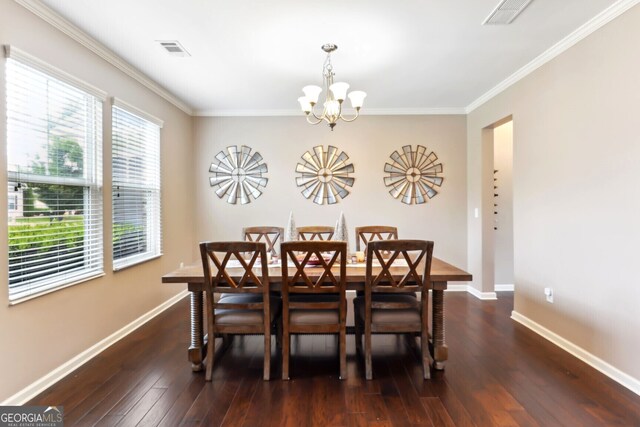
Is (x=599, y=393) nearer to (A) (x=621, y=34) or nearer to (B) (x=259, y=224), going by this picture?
(A) (x=621, y=34)

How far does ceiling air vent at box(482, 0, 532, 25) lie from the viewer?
224 cm

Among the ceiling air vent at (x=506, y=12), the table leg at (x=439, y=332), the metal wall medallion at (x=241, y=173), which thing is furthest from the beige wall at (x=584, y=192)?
the metal wall medallion at (x=241, y=173)

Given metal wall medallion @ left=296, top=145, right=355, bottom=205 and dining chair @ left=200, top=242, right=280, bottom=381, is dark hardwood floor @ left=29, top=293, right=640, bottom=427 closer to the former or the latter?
dining chair @ left=200, top=242, right=280, bottom=381

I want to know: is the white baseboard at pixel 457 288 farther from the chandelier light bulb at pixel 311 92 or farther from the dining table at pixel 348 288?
the chandelier light bulb at pixel 311 92

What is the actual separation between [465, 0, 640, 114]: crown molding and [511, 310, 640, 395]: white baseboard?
244 cm

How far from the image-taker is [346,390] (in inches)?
87.0

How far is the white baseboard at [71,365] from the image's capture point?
2.09 metres

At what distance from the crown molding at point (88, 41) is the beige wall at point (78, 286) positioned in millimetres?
43

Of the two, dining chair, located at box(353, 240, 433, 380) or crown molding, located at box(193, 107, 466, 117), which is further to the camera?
crown molding, located at box(193, 107, 466, 117)

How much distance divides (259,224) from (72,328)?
102 inches

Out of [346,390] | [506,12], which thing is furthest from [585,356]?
[506,12]

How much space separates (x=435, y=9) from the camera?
2.32m

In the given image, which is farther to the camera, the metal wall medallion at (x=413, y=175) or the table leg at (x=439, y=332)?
the metal wall medallion at (x=413, y=175)

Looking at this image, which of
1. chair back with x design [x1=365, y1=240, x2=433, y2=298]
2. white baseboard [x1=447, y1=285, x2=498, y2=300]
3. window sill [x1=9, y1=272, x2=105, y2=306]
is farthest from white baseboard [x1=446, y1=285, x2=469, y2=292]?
window sill [x1=9, y1=272, x2=105, y2=306]
